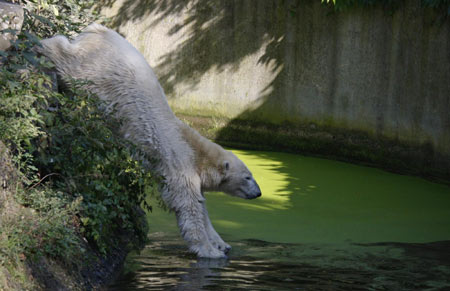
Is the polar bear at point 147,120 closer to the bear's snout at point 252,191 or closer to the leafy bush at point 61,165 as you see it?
the leafy bush at point 61,165

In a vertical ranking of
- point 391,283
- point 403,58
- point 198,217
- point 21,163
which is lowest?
point 391,283

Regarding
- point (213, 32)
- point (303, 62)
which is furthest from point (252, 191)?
point (213, 32)

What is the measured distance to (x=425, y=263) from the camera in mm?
5910

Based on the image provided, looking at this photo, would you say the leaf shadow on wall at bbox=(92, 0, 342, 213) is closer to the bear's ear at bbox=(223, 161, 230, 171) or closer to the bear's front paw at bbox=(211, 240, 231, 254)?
the bear's ear at bbox=(223, 161, 230, 171)

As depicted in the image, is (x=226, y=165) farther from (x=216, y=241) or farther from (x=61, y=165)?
(x=61, y=165)

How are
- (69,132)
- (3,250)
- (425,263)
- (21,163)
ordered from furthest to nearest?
(425,263)
(69,132)
(21,163)
(3,250)

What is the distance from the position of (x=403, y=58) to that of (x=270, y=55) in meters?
2.44

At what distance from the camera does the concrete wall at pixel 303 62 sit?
9.70 m

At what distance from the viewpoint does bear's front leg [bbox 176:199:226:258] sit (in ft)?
19.4

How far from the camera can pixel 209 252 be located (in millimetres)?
5895

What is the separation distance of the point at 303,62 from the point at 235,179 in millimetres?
5078

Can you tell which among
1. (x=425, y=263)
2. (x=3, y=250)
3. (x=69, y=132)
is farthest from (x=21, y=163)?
(x=425, y=263)

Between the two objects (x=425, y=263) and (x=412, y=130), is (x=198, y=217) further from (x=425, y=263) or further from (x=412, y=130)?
(x=412, y=130)

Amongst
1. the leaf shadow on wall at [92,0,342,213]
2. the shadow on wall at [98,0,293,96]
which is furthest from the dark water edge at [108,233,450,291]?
the shadow on wall at [98,0,293,96]
